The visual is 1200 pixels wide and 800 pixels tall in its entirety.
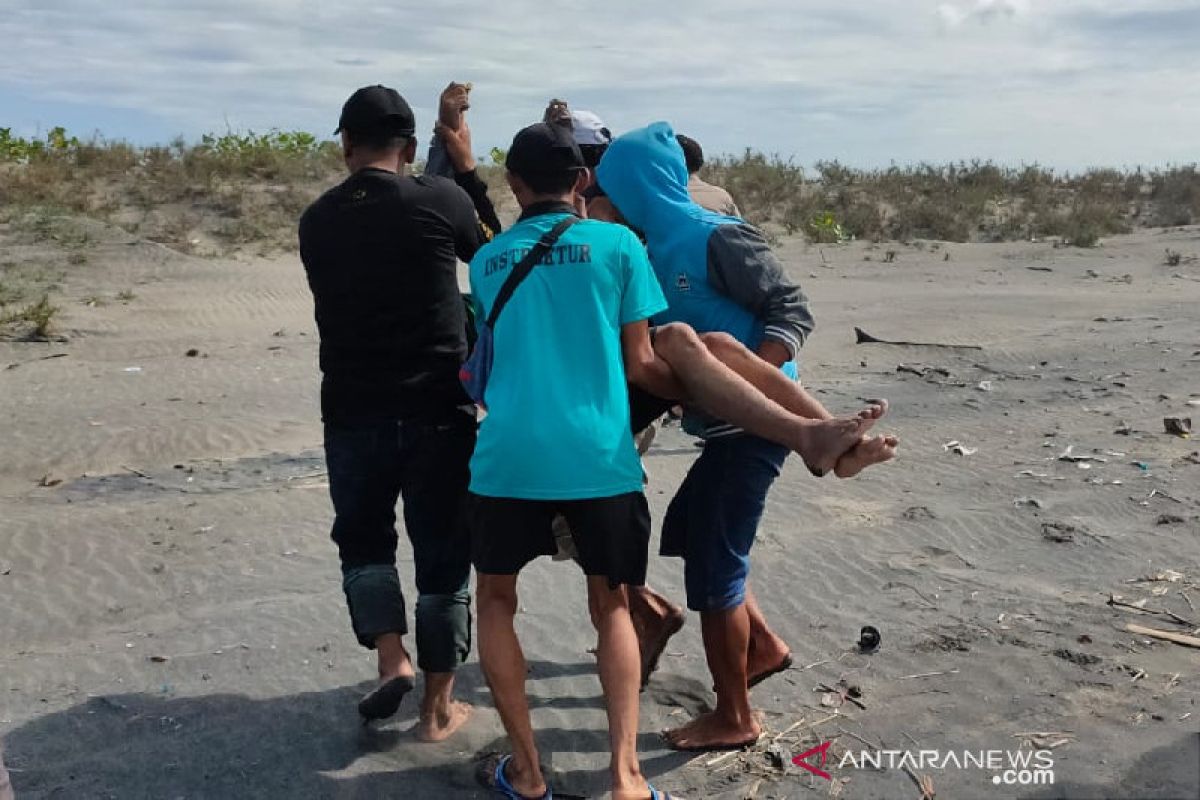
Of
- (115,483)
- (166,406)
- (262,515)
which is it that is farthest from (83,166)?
(262,515)

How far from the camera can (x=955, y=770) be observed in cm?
402

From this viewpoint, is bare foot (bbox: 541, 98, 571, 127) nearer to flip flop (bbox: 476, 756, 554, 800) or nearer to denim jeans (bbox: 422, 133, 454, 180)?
denim jeans (bbox: 422, 133, 454, 180)

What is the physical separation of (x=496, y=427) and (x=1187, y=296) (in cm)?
1466

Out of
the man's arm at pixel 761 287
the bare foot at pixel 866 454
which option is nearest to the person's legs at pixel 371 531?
the man's arm at pixel 761 287

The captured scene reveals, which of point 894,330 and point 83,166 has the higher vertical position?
point 83,166

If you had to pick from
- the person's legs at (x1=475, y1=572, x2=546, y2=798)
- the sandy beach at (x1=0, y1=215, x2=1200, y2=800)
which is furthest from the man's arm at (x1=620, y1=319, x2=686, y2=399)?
the sandy beach at (x1=0, y1=215, x2=1200, y2=800)

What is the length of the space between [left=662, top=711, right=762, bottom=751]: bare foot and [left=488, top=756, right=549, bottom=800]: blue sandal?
54 centimetres

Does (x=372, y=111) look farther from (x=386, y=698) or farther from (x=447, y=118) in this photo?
(x=386, y=698)

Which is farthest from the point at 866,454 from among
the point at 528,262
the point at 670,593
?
the point at 670,593

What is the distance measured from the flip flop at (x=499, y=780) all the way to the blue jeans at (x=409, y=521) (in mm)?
358

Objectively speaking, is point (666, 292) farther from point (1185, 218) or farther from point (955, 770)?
point (1185, 218)

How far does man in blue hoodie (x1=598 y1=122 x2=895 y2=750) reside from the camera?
393cm

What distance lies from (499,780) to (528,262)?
5.03 ft

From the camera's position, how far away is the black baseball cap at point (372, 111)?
3916 millimetres
